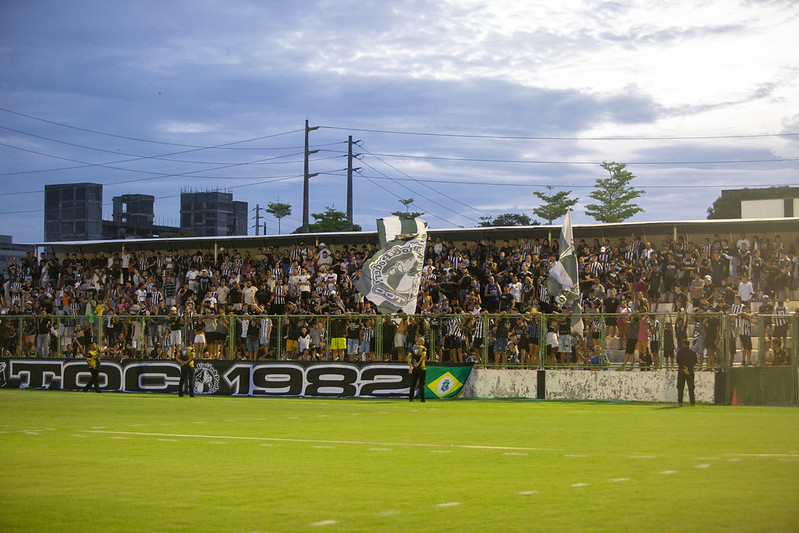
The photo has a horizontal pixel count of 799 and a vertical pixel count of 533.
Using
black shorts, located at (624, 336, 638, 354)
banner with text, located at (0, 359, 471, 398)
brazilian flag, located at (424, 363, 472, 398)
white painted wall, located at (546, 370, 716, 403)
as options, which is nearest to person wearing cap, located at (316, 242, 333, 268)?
banner with text, located at (0, 359, 471, 398)

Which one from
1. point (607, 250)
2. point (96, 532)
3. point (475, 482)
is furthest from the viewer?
point (607, 250)

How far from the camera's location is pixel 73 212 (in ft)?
397

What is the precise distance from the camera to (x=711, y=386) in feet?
89.6

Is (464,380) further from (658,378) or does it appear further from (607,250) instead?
(607,250)

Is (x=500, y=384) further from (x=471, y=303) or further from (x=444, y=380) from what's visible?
(x=471, y=303)

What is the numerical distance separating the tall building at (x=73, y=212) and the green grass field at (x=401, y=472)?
100 m

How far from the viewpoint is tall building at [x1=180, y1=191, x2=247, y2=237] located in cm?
13900

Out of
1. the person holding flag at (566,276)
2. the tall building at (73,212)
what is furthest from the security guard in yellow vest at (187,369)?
the tall building at (73,212)

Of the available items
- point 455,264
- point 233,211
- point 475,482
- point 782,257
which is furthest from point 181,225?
point 475,482

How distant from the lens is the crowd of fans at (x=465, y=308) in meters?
28.1

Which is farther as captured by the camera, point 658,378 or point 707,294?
point 707,294

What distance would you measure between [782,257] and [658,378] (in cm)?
877

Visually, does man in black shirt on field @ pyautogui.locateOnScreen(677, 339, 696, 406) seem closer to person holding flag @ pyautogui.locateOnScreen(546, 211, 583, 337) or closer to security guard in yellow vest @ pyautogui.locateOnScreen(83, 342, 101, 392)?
person holding flag @ pyautogui.locateOnScreen(546, 211, 583, 337)

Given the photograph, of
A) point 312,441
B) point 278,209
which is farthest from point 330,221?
point 312,441
